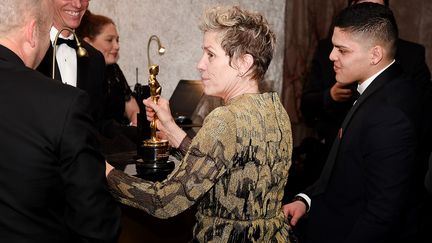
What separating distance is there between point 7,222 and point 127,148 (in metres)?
1.60

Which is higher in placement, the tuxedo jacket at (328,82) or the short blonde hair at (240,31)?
the short blonde hair at (240,31)

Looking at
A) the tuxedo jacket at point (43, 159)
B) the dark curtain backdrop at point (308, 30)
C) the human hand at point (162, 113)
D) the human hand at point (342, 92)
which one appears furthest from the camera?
the dark curtain backdrop at point (308, 30)

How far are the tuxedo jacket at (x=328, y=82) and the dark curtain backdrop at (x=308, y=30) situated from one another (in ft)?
5.21

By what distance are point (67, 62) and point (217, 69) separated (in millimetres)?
1670

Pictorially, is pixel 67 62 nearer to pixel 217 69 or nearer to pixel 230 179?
pixel 217 69

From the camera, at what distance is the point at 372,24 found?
2.75 metres

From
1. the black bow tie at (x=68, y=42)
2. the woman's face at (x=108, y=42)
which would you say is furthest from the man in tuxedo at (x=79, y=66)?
the woman's face at (x=108, y=42)

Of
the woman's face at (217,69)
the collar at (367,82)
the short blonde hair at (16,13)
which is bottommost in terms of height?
the collar at (367,82)

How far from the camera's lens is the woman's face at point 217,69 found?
214 cm

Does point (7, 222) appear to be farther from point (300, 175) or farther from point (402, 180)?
point (300, 175)

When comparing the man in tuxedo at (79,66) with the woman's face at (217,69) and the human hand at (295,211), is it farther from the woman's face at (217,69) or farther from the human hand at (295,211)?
the woman's face at (217,69)

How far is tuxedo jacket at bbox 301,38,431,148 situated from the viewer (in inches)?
154

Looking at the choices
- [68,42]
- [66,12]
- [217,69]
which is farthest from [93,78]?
[217,69]

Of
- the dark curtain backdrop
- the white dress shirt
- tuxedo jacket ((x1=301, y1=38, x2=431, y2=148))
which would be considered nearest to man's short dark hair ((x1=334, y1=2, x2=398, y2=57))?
tuxedo jacket ((x1=301, y1=38, x2=431, y2=148))
